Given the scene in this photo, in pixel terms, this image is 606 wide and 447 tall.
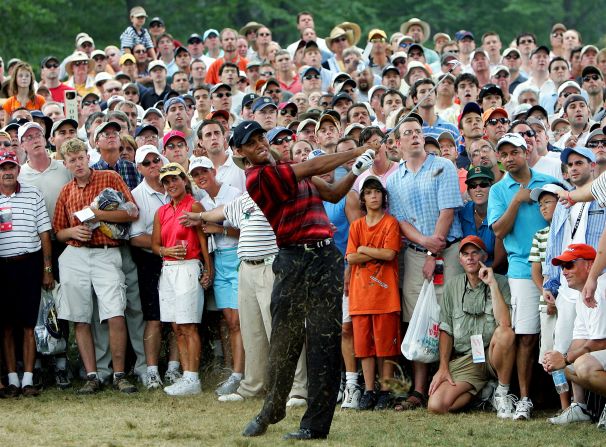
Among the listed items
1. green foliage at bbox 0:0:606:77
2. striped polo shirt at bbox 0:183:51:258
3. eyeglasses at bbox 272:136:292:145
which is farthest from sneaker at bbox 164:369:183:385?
green foliage at bbox 0:0:606:77

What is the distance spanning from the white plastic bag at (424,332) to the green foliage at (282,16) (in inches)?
798

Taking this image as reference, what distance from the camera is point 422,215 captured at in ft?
36.1

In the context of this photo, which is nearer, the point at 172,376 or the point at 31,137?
the point at 172,376

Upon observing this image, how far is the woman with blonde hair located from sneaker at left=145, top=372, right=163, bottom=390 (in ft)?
18.1

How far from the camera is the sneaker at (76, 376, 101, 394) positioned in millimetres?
11977

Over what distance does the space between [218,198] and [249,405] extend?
2.13 metres

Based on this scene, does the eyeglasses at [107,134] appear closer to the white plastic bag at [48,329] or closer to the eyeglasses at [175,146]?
the eyeglasses at [175,146]

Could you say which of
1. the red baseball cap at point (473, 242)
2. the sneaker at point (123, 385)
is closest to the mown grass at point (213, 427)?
the sneaker at point (123, 385)

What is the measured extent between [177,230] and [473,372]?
3.20 m

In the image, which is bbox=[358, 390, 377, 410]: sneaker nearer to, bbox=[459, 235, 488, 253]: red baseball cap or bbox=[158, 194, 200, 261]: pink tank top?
bbox=[459, 235, 488, 253]: red baseball cap

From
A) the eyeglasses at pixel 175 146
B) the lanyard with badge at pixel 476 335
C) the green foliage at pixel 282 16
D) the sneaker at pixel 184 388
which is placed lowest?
the sneaker at pixel 184 388

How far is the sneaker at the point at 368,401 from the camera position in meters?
10.8

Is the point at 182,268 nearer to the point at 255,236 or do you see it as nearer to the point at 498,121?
the point at 255,236

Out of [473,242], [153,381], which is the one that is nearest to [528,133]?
[473,242]
